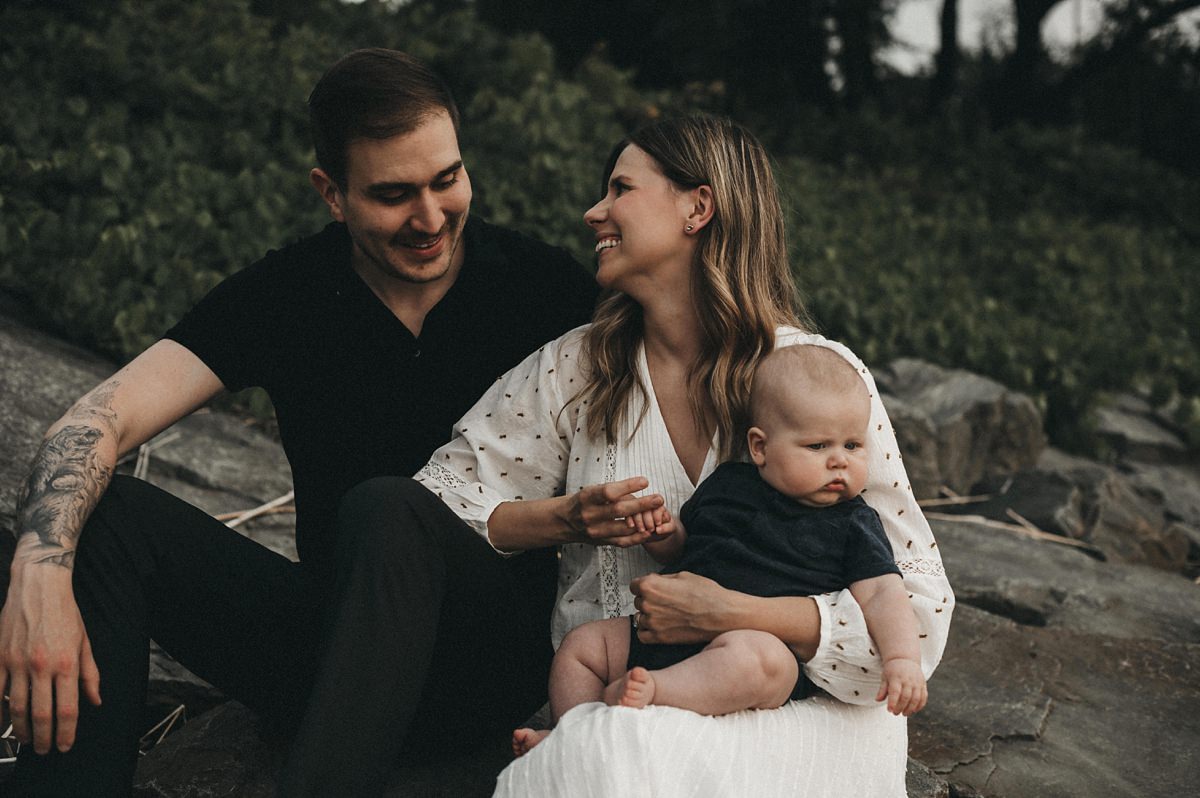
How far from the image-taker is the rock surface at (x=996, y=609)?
3.03 m

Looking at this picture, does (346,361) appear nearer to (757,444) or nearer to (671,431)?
(671,431)

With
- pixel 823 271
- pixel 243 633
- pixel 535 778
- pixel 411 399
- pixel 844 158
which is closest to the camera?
pixel 535 778

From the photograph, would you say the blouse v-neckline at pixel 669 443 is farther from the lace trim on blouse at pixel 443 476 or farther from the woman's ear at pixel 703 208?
the lace trim on blouse at pixel 443 476

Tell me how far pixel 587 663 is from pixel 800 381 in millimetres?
746

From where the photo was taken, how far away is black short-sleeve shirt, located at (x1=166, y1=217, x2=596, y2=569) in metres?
3.15

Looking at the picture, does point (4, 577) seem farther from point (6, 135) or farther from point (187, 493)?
A: point (6, 135)

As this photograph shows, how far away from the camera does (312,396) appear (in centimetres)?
320

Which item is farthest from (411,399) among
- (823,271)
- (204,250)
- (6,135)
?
(823,271)

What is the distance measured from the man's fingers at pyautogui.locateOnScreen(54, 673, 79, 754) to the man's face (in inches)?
48.8

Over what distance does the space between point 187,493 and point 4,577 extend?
96cm

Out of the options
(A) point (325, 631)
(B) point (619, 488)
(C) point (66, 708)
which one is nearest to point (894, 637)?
(B) point (619, 488)

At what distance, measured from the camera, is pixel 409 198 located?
305 centimetres

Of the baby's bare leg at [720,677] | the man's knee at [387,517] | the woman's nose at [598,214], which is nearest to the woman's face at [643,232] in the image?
the woman's nose at [598,214]

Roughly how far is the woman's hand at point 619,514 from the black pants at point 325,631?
0.86ft
